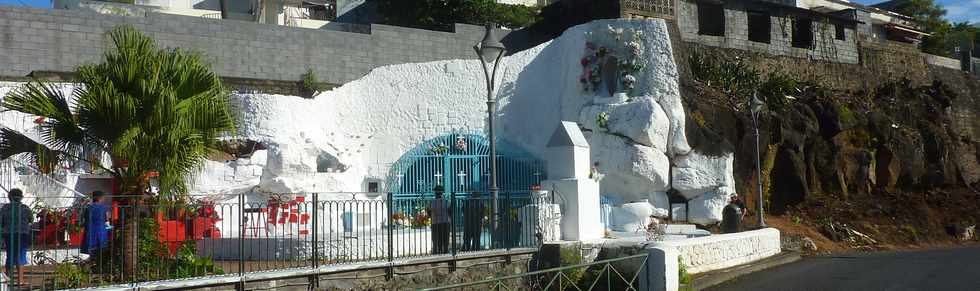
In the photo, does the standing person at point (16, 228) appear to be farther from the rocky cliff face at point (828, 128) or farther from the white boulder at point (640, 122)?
the rocky cliff face at point (828, 128)

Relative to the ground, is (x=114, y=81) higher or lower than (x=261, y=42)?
lower

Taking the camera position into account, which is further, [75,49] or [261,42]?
[261,42]

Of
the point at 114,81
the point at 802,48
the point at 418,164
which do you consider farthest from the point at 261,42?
the point at 802,48

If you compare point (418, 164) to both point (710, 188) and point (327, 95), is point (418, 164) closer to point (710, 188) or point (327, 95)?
point (327, 95)

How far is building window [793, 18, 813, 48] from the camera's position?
2583 centimetres

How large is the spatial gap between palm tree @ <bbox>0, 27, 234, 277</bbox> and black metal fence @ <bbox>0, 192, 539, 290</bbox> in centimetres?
27

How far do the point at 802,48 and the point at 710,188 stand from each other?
870cm

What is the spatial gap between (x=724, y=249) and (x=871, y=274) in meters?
2.28

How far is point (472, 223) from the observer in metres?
12.0

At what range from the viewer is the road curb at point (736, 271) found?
40.3ft

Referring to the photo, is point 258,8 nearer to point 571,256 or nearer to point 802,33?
point 802,33

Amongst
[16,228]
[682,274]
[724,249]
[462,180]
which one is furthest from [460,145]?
[16,228]

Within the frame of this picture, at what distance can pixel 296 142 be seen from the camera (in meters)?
18.5

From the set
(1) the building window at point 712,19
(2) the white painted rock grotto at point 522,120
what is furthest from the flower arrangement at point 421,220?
(1) the building window at point 712,19
